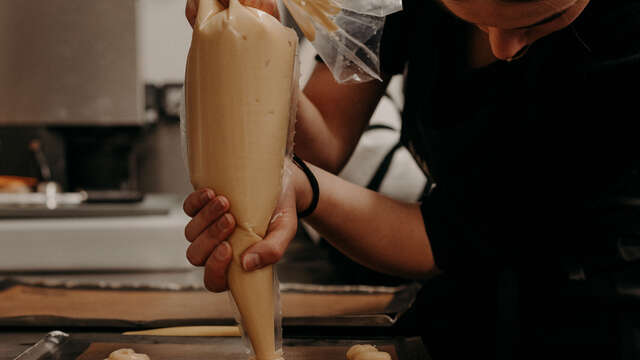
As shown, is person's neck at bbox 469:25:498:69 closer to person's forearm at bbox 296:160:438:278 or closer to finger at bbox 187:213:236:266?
person's forearm at bbox 296:160:438:278

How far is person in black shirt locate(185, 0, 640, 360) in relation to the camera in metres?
0.67

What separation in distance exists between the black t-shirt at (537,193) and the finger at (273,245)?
0.93ft

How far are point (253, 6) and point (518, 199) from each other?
48cm

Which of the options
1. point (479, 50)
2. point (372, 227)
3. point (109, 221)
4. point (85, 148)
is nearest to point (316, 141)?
point (372, 227)

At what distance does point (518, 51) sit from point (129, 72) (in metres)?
1.16

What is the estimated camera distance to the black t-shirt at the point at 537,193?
0.67 m

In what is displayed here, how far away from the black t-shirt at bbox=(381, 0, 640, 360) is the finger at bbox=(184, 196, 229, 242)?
0.35 meters

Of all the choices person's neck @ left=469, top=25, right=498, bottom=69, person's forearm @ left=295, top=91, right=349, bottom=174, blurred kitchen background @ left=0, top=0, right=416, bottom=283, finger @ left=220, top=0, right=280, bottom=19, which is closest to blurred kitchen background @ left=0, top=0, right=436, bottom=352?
blurred kitchen background @ left=0, top=0, right=416, bottom=283

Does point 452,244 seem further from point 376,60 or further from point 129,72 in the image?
point 129,72

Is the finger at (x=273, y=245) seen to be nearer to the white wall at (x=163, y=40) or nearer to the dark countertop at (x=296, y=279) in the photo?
the dark countertop at (x=296, y=279)

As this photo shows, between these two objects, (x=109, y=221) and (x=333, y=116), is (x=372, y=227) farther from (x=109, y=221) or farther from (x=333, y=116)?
(x=109, y=221)

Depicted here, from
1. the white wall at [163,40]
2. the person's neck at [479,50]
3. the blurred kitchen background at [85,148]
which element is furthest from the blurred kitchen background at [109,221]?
the white wall at [163,40]

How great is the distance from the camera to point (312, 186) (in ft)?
2.14

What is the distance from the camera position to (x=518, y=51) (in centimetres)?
49
